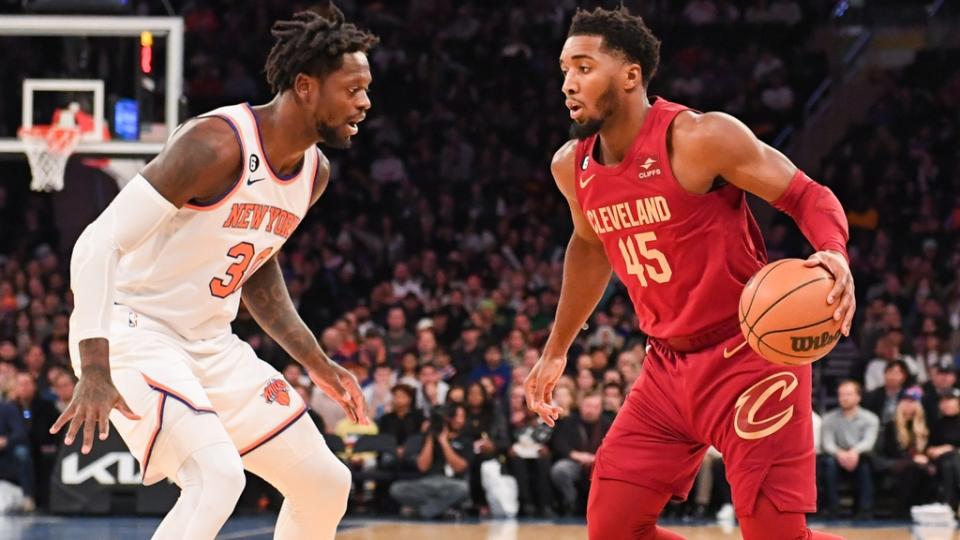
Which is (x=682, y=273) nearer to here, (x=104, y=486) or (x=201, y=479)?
(x=201, y=479)

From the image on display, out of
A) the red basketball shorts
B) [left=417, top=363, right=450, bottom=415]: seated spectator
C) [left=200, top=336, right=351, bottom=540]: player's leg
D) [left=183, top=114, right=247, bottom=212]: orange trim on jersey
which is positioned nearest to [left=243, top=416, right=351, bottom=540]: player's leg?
[left=200, top=336, right=351, bottom=540]: player's leg

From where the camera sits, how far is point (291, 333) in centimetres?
495

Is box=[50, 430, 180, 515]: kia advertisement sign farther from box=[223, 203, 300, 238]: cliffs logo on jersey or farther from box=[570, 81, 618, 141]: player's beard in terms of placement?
box=[570, 81, 618, 141]: player's beard

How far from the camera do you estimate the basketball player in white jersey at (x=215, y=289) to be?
4082 mm

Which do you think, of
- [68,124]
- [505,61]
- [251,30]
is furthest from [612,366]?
[251,30]

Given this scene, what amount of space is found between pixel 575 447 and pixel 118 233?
7.66 m

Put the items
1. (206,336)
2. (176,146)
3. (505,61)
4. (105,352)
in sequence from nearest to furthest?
(105,352)
(176,146)
(206,336)
(505,61)

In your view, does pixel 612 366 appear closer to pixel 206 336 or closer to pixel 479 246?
pixel 479 246

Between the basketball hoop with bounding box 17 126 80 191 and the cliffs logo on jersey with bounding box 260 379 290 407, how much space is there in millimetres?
6875

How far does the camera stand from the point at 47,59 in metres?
13.0

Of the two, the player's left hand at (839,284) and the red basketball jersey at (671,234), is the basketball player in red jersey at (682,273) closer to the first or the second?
the red basketball jersey at (671,234)

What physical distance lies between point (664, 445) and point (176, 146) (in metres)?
1.88

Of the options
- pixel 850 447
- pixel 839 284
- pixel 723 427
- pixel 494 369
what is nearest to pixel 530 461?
pixel 494 369

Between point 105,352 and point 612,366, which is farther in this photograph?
point 612,366
